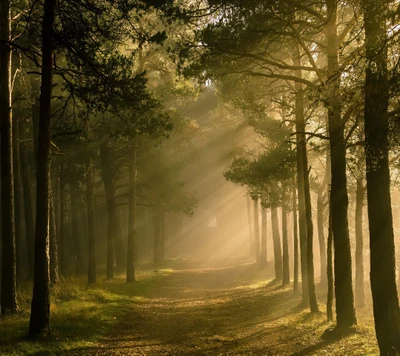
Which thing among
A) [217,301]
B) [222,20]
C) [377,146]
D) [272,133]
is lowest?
[217,301]

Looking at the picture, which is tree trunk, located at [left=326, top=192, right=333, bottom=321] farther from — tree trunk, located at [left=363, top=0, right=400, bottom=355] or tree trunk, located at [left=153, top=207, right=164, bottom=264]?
tree trunk, located at [left=153, top=207, right=164, bottom=264]

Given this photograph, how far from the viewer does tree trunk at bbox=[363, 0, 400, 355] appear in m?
7.57

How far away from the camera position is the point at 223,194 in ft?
202

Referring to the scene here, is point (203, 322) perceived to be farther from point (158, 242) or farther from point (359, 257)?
point (158, 242)

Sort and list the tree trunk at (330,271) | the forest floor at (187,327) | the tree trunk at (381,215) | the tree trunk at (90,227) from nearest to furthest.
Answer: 1. the tree trunk at (381,215)
2. the forest floor at (187,327)
3. the tree trunk at (330,271)
4. the tree trunk at (90,227)

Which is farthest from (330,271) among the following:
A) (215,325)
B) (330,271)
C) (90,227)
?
(90,227)

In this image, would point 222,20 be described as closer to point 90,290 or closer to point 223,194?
point 90,290

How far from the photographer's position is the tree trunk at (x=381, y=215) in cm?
757

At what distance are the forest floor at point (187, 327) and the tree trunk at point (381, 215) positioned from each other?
1.32 metres

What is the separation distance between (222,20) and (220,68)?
146 cm

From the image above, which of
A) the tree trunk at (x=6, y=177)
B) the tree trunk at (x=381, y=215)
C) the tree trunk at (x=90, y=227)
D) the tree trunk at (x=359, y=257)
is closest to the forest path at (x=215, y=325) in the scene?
the tree trunk at (x=381, y=215)

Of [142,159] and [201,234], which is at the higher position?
[142,159]

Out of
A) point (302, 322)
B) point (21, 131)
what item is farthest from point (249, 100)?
point (21, 131)

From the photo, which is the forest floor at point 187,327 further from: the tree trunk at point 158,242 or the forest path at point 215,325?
the tree trunk at point 158,242
